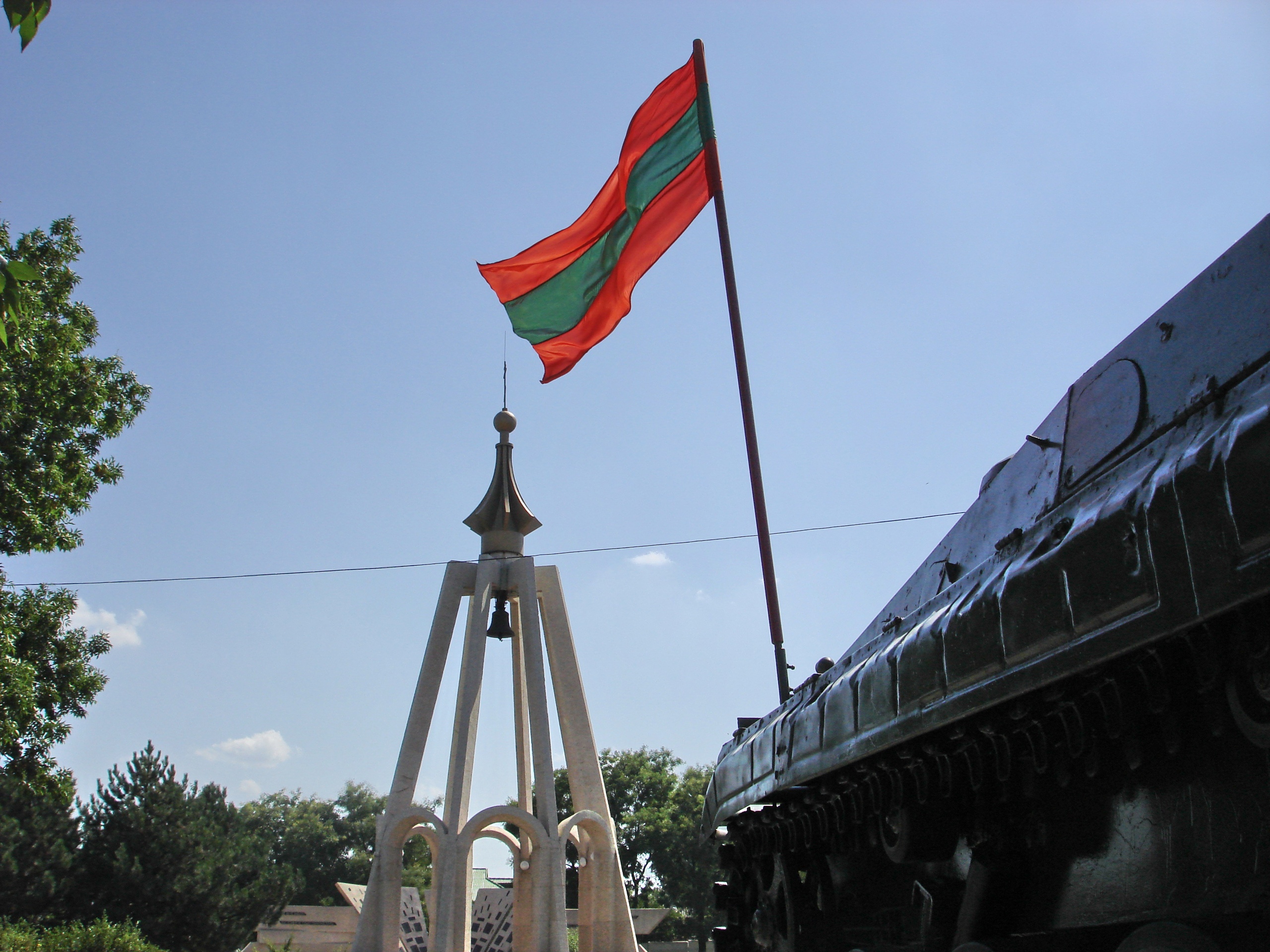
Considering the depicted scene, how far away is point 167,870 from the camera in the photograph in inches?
1238

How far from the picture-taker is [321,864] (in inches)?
2303

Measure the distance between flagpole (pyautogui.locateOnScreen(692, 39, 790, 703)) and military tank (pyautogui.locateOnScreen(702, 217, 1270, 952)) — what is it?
5.61ft

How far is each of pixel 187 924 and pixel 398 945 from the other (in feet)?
54.1

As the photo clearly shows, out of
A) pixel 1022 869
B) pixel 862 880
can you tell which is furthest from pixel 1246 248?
pixel 862 880

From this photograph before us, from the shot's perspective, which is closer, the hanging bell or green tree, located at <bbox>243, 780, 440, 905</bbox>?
the hanging bell

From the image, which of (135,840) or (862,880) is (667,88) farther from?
(135,840)

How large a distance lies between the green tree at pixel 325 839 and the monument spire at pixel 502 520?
37.2 meters

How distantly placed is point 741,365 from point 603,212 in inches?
107

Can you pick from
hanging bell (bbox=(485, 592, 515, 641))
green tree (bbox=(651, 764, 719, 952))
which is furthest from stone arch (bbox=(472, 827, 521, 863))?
green tree (bbox=(651, 764, 719, 952))

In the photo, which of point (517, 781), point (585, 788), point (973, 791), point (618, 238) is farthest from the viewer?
point (517, 781)

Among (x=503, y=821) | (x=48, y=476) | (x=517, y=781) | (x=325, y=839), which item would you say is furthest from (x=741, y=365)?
(x=325, y=839)

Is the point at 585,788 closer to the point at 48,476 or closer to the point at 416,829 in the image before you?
the point at 416,829

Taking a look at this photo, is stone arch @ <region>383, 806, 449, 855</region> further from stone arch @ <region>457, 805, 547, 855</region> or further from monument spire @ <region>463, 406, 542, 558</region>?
monument spire @ <region>463, 406, 542, 558</region>

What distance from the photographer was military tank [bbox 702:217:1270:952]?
245 centimetres
